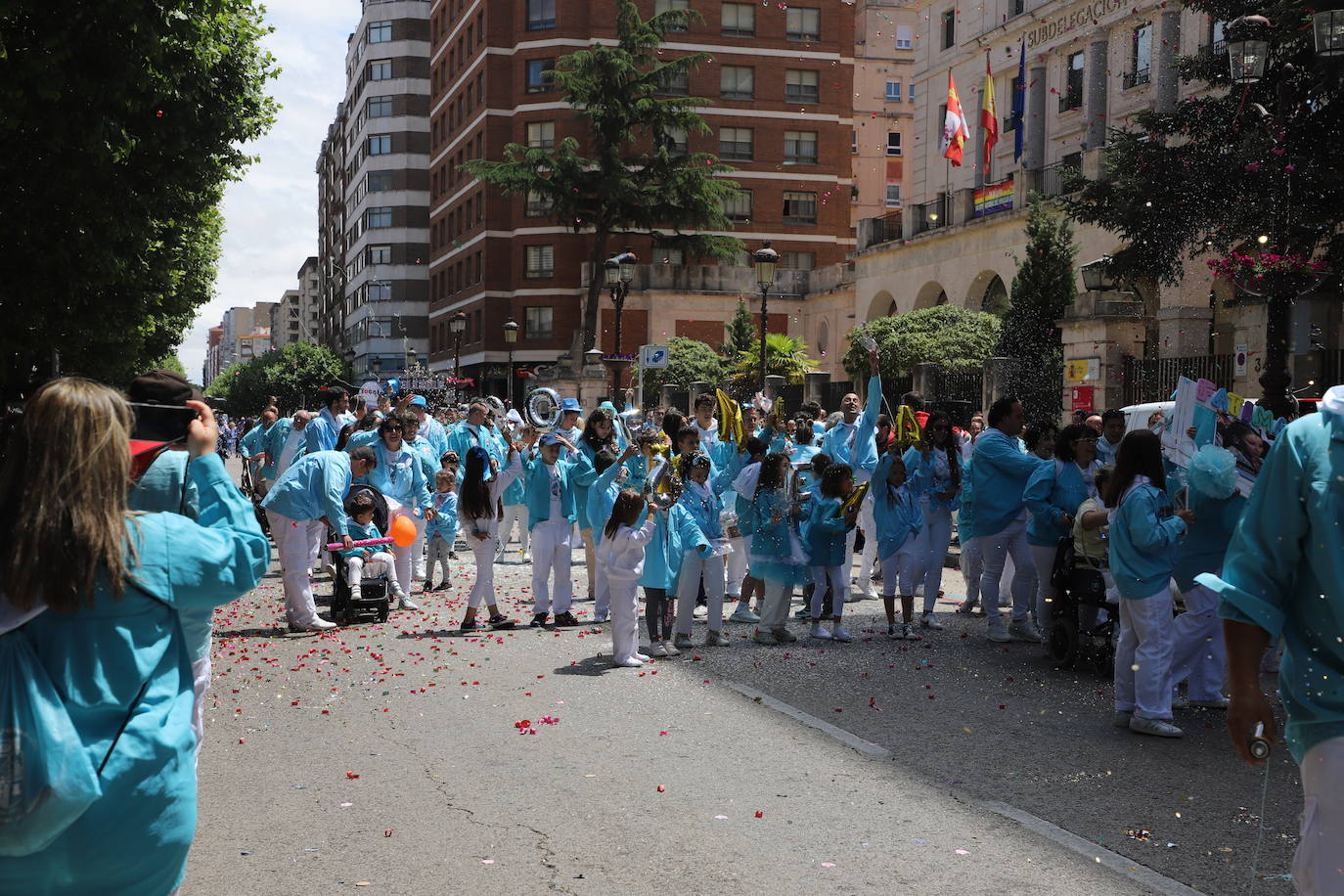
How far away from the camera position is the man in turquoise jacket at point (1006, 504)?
11242 millimetres

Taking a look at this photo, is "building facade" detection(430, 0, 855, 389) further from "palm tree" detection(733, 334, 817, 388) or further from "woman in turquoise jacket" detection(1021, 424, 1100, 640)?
"woman in turquoise jacket" detection(1021, 424, 1100, 640)

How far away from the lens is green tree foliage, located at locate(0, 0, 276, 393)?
46.1ft

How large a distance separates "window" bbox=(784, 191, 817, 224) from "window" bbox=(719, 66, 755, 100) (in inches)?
185

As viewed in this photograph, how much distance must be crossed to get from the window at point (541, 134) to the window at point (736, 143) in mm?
7399

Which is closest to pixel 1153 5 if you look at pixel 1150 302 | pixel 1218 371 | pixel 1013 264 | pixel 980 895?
pixel 1013 264

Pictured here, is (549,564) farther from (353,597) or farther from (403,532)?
(353,597)

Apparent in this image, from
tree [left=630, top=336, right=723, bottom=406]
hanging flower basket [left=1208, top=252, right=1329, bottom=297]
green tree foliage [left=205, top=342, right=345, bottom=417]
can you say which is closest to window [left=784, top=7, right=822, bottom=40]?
tree [left=630, top=336, right=723, bottom=406]

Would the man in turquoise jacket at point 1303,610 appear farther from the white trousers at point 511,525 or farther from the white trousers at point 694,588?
the white trousers at point 511,525

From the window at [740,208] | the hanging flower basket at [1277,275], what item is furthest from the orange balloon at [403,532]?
the window at [740,208]

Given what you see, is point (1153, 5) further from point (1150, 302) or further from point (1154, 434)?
point (1154, 434)

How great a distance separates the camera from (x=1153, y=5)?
37.5 m

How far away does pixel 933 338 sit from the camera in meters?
31.3

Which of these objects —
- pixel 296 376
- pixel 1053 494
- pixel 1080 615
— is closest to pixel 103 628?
pixel 1080 615

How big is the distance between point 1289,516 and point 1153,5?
3817 cm
